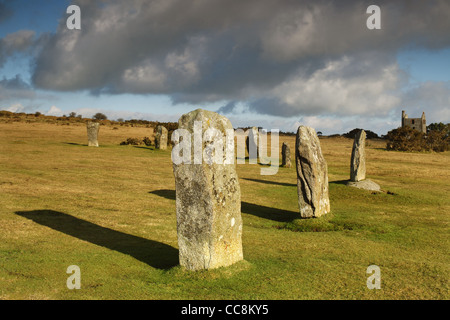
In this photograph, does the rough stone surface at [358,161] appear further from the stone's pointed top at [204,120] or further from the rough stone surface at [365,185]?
the stone's pointed top at [204,120]

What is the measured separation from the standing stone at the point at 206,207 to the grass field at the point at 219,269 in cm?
39

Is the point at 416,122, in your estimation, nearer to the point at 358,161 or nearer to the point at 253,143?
the point at 253,143

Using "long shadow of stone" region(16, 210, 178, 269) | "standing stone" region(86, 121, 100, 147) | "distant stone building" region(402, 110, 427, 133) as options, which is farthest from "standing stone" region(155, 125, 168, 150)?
"distant stone building" region(402, 110, 427, 133)

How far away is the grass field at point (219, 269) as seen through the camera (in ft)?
26.6

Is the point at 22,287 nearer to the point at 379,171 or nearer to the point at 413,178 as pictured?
the point at 413,178

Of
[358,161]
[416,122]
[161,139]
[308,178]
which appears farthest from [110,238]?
[416,122]

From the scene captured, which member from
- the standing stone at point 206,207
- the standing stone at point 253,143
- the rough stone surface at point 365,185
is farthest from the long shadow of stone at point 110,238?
the standing stone at point 253,143

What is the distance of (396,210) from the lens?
56.4ft

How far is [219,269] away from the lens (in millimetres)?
8680

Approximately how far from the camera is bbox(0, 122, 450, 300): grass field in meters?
8.11

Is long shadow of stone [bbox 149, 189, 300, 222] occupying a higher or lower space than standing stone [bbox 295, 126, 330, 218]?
lower

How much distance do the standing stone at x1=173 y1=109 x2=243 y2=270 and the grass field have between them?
0.39 meters

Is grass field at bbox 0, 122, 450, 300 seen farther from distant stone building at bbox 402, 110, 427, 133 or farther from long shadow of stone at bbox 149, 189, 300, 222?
distant stone building at bbox 402, 110, 427, 133
